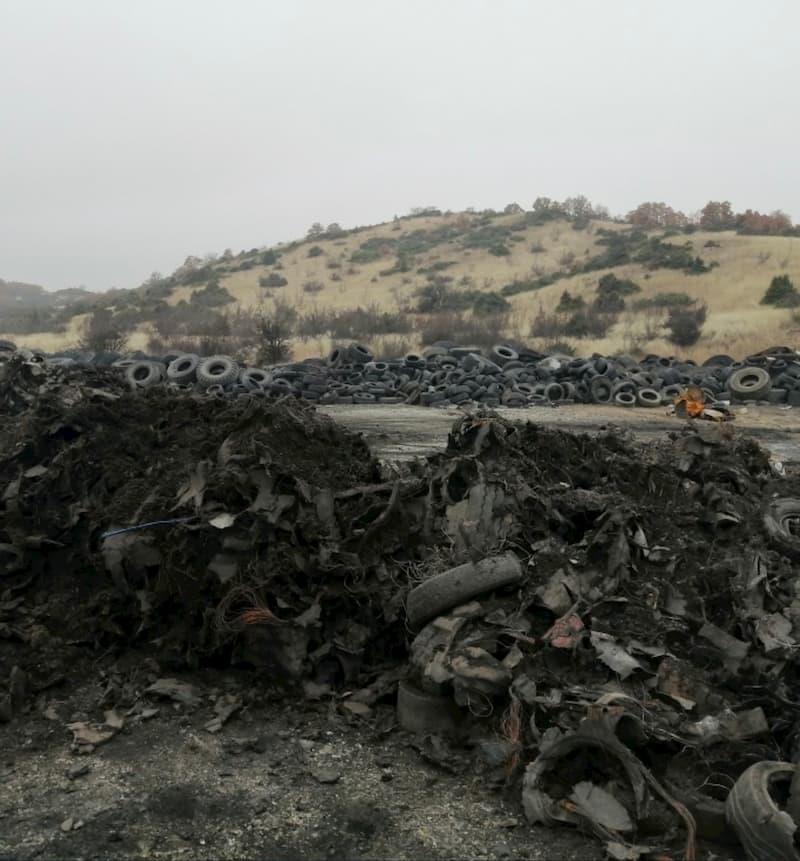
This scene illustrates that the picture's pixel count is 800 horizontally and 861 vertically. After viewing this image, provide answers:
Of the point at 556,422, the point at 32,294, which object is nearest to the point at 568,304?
the point at 556,422

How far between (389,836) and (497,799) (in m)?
0.55

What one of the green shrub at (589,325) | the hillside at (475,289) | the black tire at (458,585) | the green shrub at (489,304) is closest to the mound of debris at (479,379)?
the hillside at (475,289)

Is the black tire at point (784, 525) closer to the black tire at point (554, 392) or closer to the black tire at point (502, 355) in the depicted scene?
the black tire at point (554, 392)

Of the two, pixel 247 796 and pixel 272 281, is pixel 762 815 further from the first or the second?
pixel 272 281

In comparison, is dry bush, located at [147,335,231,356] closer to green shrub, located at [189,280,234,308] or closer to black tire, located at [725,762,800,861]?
green shrub, located at [189,280,234,308]

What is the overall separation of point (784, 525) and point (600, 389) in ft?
32.2

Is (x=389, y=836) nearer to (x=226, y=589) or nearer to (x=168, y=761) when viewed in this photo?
(x=168, y=761)

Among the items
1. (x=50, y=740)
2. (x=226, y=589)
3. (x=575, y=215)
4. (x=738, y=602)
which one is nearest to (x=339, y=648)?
(x=226, y=589)

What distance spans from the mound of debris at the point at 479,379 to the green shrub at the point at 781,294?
1193 centimetres

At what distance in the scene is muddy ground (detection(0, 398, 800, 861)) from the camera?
3.33m

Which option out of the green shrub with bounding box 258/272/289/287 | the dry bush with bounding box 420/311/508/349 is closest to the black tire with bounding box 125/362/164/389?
the dry bush with bounding box 420/311/508/349

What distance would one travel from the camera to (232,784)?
148 inches

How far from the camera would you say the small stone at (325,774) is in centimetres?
382

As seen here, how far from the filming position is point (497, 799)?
3672 millimetres
